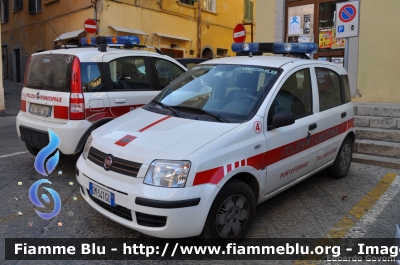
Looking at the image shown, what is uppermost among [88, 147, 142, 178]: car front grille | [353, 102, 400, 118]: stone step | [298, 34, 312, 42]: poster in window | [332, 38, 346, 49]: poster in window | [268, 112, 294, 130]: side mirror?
[298, 34, 312, 42]: poster in window

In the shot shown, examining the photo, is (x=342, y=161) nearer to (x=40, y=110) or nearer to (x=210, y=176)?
(x=210, y=176)

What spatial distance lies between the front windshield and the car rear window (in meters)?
1.44

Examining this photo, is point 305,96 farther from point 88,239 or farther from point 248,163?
point 88,239

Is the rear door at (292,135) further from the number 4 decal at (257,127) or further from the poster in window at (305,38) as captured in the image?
the poster in window at (305,38)

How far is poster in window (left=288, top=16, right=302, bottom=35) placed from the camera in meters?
9.83

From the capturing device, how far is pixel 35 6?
1903cm

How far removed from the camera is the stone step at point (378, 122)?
682 cm

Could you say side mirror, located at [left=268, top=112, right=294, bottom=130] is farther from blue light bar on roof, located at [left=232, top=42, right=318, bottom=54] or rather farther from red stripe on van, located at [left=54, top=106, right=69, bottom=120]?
red stripe on van, located at [left=54, top=106, right=69, bottom=120]

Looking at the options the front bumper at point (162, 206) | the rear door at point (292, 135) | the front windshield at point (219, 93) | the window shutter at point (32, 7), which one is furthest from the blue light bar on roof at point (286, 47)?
the window shutter at point (32, 7)

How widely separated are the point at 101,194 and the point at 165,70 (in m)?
3.30

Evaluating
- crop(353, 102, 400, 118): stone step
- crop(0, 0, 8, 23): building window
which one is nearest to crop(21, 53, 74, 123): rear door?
crop(353, 102, 400, 118): stone step

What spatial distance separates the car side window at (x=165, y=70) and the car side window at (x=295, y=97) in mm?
2448

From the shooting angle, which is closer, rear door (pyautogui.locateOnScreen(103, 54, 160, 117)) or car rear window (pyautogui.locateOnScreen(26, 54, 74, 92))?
car rear window (pyautogui.locateOnScreen(26, 54, 74, 92))

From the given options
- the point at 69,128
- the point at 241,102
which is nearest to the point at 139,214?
the point at 241,102
